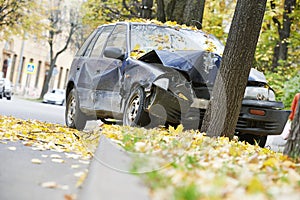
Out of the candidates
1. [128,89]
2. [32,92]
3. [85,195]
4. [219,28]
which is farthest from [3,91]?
[85,195]

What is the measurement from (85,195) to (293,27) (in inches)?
1014

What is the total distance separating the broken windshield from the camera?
9.53 metres

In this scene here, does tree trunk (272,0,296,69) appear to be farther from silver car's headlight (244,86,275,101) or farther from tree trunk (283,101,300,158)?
tree trunk (283,101,300,158)

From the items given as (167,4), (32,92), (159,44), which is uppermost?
(167,4)

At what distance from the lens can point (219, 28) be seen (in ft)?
82.0

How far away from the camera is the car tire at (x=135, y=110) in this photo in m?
8.35

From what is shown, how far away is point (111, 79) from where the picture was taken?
31.2ft

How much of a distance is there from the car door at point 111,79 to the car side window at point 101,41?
0.31 m

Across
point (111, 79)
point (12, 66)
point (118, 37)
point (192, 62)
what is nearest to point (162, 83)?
point (192, 62)

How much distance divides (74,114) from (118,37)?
1.69m

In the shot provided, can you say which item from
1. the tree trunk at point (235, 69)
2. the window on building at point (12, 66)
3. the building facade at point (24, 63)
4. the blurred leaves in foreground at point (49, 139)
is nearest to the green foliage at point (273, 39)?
the tree trunk at point (235, 69)

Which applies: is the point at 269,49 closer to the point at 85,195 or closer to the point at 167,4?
the point at 167,4

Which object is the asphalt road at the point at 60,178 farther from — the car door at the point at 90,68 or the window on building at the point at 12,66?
the window on building at the point at 12,66

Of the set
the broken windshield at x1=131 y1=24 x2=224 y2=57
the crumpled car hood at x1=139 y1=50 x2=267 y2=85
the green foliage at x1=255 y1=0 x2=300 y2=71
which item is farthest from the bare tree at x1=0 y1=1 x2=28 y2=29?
the crumpled car hood at x1=139 y1=50 x2=267 y2=85
